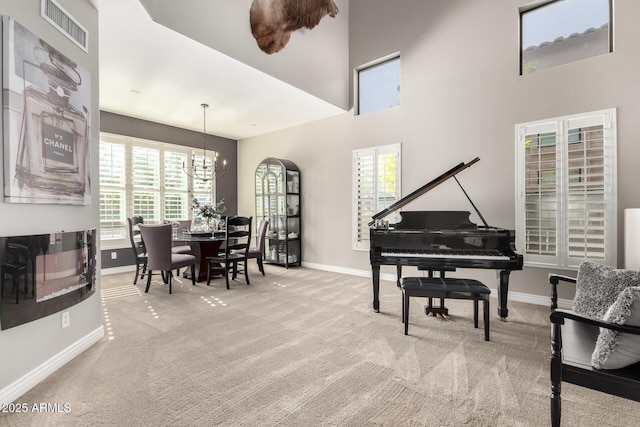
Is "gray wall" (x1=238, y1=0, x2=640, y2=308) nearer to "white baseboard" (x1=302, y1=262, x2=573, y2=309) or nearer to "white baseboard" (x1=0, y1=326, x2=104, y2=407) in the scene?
"white baseboard" (x1=302, y1=262, x2=573, y2=309)

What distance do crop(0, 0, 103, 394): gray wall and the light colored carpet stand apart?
0.15 metres

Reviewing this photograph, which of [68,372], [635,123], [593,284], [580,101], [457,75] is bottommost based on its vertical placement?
[68,372]

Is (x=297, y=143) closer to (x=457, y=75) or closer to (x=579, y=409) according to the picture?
(x=457, y=75)

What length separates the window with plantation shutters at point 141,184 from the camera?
5613mm

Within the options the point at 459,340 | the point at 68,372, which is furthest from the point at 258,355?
the point at 459,340

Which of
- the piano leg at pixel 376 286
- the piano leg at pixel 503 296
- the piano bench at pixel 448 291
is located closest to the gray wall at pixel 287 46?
the piano leg at pixel 376 286

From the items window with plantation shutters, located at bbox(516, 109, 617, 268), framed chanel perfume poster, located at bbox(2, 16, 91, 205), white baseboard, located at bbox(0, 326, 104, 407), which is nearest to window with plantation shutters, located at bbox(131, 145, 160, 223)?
framed chanel perfume poster, located at bbox(2, 16, 91, 205)

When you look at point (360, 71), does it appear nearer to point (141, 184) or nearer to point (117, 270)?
point (141, 184)

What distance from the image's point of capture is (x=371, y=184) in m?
5.21

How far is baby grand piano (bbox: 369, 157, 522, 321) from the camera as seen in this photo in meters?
3.08

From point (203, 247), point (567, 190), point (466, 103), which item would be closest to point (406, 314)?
point (567, 190)

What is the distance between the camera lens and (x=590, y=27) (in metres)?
3.55

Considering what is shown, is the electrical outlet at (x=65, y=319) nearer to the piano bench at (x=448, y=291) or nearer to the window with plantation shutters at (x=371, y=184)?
the piano bench at (x=448, y=291)

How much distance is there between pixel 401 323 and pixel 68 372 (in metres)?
2.85
